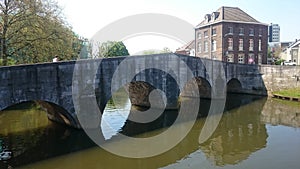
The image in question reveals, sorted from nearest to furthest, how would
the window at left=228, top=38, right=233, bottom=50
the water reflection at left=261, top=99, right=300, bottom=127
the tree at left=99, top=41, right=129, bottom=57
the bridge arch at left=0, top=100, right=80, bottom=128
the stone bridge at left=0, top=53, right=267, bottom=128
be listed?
the stone bridge at left=0, top=53, right=267, bottom=128 < the bridge arch at left=0, top=100, right=80, bottom=128 < the water reflection at left=261, top=99, right=300, bottom=127 < the window at left=228, top=38, right=233, bottom=50 < the tree at left=99, top=41, right=129, bottom=57

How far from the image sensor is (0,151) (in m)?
11.8

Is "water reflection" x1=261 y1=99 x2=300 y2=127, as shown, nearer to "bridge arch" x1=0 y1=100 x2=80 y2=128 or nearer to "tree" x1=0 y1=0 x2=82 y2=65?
"bridge arch" x1=0 y1=100 x2=80 y2=128

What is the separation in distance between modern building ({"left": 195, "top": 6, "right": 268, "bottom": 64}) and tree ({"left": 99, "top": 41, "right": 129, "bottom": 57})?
17738 millimetres

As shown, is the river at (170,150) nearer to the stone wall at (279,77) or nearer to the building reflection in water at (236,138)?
the building reflection in water at (236,138)

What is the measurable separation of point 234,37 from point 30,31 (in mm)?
24258

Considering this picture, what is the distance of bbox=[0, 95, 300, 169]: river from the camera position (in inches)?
428

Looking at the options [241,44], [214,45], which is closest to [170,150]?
[214,45]

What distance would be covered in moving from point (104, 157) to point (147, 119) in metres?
6.86

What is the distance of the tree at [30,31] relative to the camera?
60.8 ft

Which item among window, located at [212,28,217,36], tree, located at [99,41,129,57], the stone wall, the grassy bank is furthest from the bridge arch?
tree, located at [99,41,129,57]

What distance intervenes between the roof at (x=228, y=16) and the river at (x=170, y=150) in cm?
1835

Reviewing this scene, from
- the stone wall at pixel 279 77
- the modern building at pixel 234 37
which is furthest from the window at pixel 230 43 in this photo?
the stone wall at pixel 279 77

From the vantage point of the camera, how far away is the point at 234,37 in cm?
3553

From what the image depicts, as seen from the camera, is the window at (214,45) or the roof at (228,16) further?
the window at (214,45)
